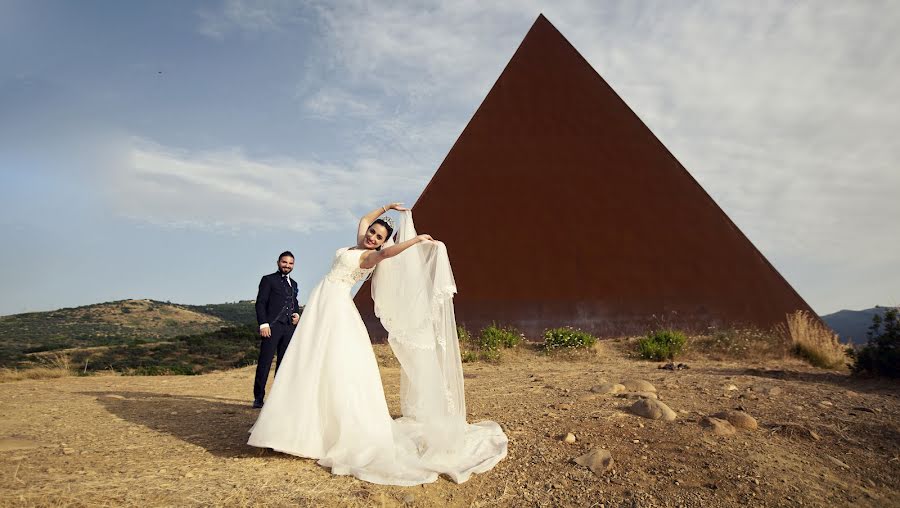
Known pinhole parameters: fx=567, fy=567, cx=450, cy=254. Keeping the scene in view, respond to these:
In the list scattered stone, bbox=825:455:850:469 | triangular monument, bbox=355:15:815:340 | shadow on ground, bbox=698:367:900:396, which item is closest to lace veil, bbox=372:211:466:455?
scattered stone, bbox=825:455:850:469

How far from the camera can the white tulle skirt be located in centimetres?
360

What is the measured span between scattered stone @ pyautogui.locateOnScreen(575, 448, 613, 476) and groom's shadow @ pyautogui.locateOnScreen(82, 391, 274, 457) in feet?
7.04

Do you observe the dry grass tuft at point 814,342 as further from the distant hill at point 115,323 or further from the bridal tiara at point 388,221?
the distant hill at point 115,323

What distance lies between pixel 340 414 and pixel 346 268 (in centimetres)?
101

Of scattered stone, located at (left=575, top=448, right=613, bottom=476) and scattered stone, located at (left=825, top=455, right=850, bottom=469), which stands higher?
scattered stone, located at (left=575, top=448, right=613, bottom=476)

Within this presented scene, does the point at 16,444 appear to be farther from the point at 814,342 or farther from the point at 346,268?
the point at 814,342

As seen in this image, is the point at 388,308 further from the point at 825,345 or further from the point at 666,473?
the point at 825,345

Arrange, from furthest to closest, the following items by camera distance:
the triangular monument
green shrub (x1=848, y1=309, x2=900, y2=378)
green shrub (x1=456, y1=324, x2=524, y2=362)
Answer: the triangular monument, green shrub (x1=456, y1=324, x2=524, y2=362), green shrub (x1=848, y1=309, x2=900, y2=378)

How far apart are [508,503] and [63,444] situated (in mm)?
3449

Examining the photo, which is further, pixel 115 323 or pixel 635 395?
pixel 115 323

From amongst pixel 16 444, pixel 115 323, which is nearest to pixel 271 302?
pixel 16 444

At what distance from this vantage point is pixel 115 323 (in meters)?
29.0

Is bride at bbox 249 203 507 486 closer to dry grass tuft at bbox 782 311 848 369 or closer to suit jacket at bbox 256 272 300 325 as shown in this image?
suit jacket at bbox 256 272 300 325

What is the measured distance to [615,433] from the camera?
169 inches
